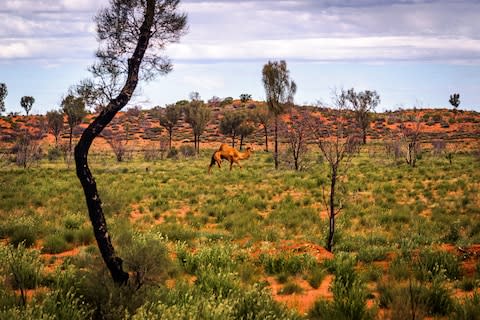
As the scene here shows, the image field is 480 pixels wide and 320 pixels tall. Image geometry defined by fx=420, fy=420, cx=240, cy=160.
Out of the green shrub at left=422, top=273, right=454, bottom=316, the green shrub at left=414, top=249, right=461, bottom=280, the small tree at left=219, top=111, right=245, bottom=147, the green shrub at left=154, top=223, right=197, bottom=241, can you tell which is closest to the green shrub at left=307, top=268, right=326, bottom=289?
the green shrub at left=414, top=249, right=461, bottom=280

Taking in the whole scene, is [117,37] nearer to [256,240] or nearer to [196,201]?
[256,240]

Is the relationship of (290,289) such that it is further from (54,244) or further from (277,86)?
(277,86)

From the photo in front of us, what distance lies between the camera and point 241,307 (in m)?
5.93

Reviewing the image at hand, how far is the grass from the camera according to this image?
22.4 feet

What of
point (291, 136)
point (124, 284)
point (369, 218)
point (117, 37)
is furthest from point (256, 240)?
point (291, 136)

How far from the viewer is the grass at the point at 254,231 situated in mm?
6828

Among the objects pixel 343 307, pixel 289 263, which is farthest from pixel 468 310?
pixel 289 263

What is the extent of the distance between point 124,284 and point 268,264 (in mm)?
3536

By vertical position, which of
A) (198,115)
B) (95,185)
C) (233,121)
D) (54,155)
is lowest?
(54,155)

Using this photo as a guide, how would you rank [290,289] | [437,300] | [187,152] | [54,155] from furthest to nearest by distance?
1. [187,152]
2. [54,155]
3. [290,289]
4. [437,300]

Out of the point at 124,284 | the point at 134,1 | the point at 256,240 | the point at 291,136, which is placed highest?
the point at 134,1

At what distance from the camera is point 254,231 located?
13250 millimetres

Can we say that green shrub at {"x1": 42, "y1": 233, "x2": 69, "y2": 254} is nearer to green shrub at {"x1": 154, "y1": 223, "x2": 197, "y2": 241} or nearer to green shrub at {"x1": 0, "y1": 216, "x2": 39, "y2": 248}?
green shrub at {"x1": 0, "y1": 216, "x2": 39, "y2": 248}

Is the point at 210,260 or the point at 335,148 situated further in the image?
the point at 335,148
